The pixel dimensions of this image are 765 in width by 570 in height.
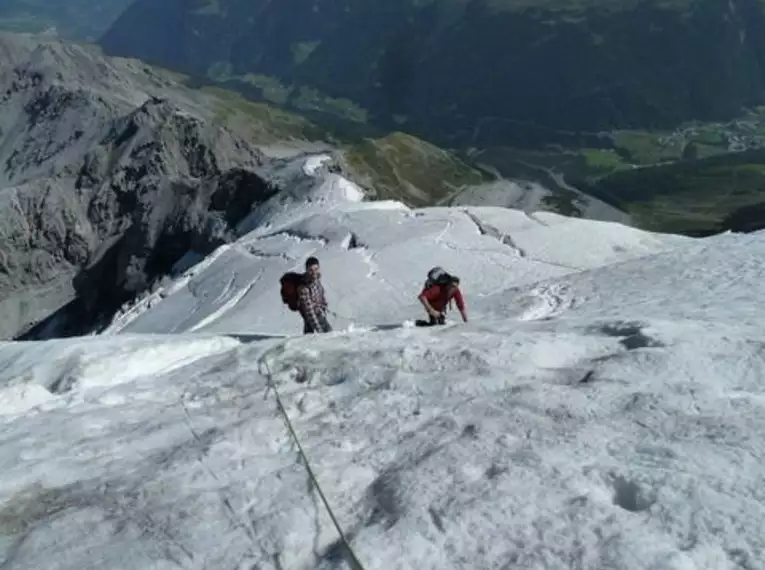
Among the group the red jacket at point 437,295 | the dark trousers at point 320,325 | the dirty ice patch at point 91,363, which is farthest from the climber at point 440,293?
the dirty ice patch at point 91,363

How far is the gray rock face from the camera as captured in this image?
84.8 m

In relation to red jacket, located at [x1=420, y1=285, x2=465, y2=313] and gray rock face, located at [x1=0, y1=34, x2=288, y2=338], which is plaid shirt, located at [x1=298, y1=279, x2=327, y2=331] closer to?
red jacket, located at [x1=420, y1=285, x2=465, y2=313]

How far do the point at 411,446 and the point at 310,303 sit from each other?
1088cm

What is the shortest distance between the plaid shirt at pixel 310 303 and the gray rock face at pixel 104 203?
53463 mm

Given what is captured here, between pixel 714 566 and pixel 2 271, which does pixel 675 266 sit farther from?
pixel 2 271

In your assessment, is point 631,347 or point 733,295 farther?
point 733,295

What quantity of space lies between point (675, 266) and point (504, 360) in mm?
11240

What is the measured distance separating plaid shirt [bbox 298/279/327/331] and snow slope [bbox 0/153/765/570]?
2.17 meters

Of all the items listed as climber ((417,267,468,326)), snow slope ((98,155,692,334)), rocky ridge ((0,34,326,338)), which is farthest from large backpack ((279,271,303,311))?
rocky ridge ((0,34,326,338))

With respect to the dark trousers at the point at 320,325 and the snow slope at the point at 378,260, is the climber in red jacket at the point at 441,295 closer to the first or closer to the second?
the dark trousers at the point at 320,325

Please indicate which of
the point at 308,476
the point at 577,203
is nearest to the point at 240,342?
the point at 308,476

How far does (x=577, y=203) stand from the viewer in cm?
19162

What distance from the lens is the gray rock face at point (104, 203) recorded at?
84.8 metres

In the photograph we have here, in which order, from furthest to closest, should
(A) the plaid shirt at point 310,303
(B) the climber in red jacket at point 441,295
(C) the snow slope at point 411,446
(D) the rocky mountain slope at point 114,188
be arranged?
(D) the rocky mountain slope at point 114,188
(A) the plaid shirt at point 310,303
(B) the climber in red jacket at point 441,295
(C) the snow slope at point 411,446
